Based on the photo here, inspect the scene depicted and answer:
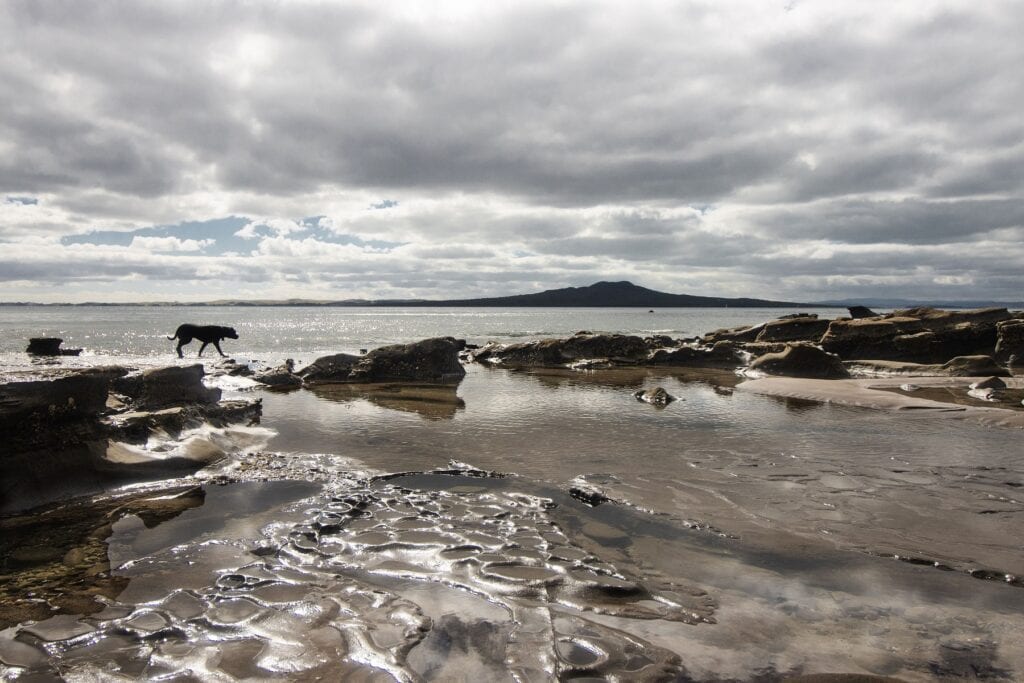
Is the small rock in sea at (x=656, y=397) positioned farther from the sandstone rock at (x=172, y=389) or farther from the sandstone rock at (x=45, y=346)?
the sandstone rock at (x=45, y=346)

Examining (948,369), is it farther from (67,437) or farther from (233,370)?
(233,370)

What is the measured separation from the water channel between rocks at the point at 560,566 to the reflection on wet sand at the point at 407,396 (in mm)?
4176

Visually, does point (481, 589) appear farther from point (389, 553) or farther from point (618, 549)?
point (618, 549)

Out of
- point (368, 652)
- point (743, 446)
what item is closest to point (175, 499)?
point (368, 652)

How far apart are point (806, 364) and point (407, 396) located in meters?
16.6

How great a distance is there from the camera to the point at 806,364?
2362cm

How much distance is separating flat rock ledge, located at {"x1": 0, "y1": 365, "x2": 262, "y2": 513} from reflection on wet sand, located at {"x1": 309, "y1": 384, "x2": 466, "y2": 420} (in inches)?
252

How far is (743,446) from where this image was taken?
11.5 metres

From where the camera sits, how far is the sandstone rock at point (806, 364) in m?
23.2

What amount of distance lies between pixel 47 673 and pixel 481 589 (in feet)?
11.1

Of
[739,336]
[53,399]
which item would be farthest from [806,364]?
[53,399]

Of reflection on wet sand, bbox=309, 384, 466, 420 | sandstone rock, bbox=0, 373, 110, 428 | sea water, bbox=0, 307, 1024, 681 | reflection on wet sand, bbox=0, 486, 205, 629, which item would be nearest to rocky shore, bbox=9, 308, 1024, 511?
sandstone rock, bbox=0, 373, 110, 428

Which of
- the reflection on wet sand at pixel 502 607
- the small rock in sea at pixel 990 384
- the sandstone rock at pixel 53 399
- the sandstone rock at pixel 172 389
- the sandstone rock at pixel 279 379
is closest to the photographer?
the reflection on wet sand at pixel 502 607

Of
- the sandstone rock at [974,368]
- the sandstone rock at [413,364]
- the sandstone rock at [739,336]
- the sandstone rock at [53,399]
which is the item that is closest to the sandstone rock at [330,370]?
the sandstone rock at [413,364]
